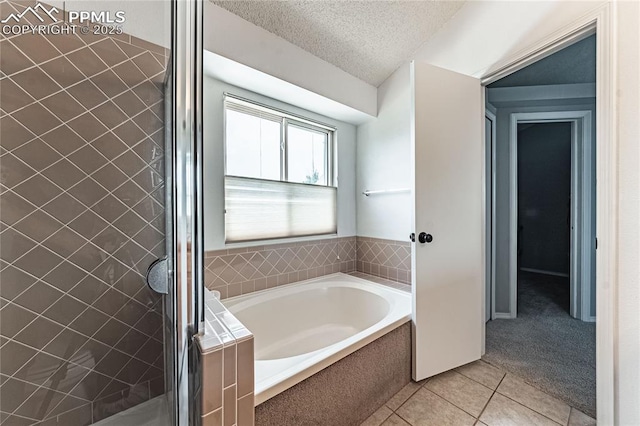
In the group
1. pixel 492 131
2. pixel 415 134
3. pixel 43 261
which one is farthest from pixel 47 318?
pixel 492 131

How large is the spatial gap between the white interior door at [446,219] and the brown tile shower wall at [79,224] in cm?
145

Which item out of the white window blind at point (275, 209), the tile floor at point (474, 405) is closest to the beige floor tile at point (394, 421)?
the tile floor at point (474, 405)

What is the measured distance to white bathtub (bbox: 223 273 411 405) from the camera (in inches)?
66.3

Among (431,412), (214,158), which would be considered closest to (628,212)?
(431,412)

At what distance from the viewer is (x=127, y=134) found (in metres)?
1.21

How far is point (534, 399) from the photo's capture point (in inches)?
54.1

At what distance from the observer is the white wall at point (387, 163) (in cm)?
212

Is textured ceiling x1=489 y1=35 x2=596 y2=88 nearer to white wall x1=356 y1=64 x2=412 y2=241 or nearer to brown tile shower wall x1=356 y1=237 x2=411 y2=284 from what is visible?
white wall x1=356 y1=64 x2=412 y2=241

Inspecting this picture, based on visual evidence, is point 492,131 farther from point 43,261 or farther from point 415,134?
point 43,261

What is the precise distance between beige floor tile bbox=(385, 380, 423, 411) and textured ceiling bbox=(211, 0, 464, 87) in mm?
2433

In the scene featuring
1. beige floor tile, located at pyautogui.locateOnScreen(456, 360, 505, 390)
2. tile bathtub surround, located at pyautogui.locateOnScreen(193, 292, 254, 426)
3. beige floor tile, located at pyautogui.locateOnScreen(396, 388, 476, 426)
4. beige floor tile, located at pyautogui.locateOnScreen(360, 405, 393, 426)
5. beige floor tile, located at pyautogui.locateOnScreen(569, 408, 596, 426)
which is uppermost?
tile bathtub surround, located at pyautogui.locateOnScreen(193, 292, 254, 426)

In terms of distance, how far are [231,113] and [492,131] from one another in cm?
248

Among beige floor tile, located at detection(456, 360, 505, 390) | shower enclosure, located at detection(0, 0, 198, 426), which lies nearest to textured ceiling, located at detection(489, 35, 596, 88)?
beige floor tile, located at detection(456, 360, 505, 390)

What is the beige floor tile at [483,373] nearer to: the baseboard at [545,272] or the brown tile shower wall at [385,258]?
the brown tile shower wall at [385,258]
